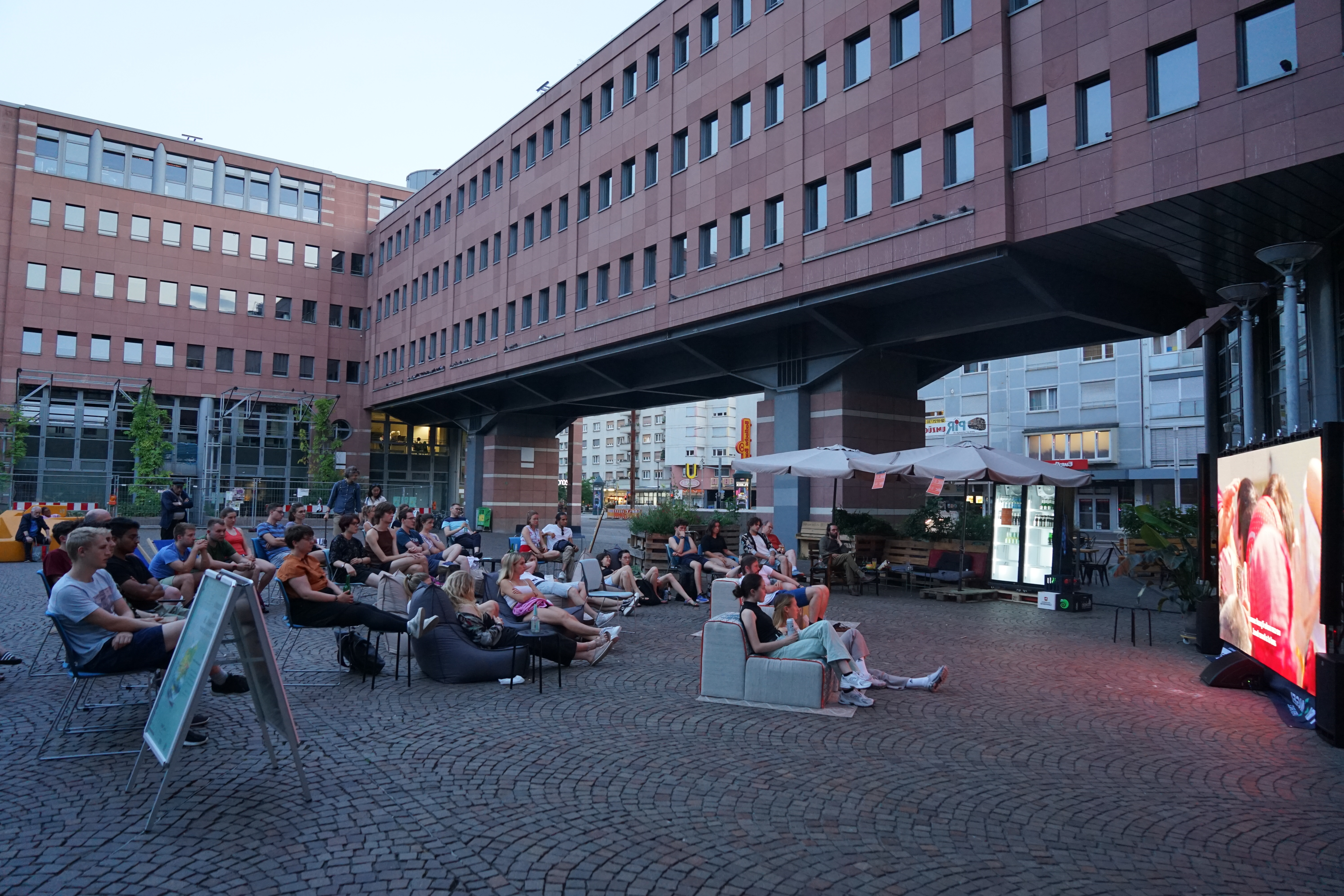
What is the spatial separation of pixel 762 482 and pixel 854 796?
20581mm

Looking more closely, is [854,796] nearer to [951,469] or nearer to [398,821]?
[398,821]

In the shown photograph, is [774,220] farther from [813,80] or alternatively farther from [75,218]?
[75,218]

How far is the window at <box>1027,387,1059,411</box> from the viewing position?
5397cm

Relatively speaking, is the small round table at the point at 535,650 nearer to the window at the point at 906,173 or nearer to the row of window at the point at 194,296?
the window at the point at 906,173

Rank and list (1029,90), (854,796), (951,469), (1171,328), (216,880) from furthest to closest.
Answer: (1171,328), (1029,90), (951,469), (854,796), (216,880)

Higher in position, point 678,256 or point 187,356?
point 678,256

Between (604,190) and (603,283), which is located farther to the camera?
(604,190)

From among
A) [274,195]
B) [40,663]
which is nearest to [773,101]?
[40,663]

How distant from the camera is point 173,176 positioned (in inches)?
1829

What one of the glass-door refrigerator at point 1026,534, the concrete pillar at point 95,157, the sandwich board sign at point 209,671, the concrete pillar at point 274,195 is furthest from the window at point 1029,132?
the concrete pillar at point 95,157

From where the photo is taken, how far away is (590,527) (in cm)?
6025

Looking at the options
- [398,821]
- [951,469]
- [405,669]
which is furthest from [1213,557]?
[398,821]

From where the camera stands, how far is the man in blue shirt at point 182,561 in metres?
9.92

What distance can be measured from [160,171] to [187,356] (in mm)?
9677
